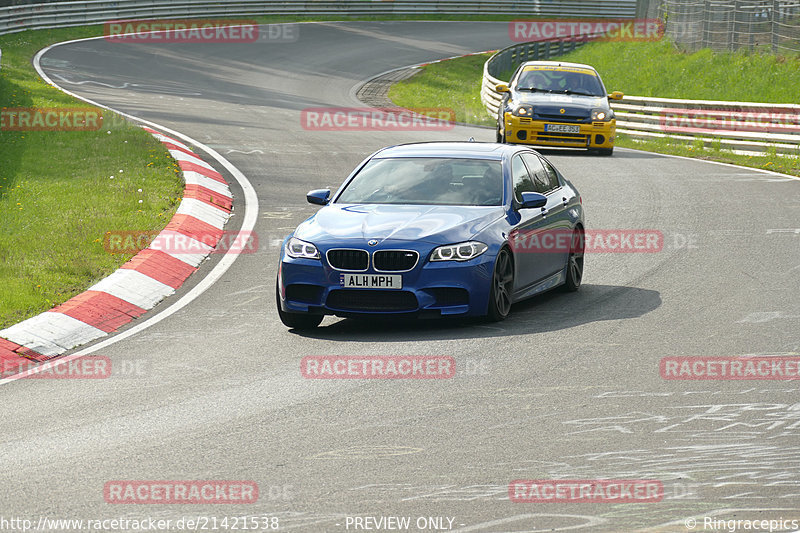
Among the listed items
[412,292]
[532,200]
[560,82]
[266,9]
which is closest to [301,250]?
[412,292]

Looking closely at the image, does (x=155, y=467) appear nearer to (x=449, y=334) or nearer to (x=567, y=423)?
(x=567, y=423)

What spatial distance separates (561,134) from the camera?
2325cm

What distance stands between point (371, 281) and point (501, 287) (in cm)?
114

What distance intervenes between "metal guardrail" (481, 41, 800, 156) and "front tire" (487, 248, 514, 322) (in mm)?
14427

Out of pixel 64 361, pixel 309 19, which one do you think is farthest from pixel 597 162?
pixel 309 19

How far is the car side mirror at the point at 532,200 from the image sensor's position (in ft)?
34.6

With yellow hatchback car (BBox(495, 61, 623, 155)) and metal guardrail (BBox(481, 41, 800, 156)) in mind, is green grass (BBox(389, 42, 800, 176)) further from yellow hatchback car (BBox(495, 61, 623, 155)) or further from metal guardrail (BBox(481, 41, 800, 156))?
yellow hatchback car (BBox(495, 61, 623, 155))

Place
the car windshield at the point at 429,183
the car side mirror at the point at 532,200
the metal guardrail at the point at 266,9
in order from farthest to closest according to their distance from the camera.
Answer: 1. the metal guardrail at the point at 266,9
2. the car windshield at the point at 429,183
3. the car side mirror at the point at 532,200

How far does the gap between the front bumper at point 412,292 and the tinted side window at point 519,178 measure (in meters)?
1.31

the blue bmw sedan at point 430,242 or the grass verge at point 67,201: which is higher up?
the blue bmw sedan at point 430,242

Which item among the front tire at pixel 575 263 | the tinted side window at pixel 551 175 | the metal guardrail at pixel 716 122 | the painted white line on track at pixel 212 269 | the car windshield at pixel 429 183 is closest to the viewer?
the painted white line on track at pixel 212 269

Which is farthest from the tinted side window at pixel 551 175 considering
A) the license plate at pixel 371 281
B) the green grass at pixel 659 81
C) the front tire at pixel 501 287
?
the green grass at pixel 659 81

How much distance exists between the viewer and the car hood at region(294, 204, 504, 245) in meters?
9.77

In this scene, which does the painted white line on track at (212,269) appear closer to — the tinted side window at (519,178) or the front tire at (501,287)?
the front tire at (501,287)
